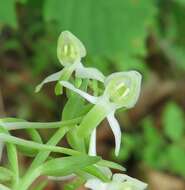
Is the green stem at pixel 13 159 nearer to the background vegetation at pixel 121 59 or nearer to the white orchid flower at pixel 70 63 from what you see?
the white orchid flower at pixel 70 63

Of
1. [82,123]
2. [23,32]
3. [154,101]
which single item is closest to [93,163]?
[82,123]

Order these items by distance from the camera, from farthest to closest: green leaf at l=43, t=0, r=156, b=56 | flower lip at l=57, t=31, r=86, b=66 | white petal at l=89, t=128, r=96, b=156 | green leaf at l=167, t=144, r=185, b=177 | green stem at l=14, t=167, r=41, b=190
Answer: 1. green leaf at l=167, t=144, r=185, b=177
2. green leaf at l=43, t=0, r=156, b=56
3. flower lip at l=57, t=31, r=86, b=66
4. white petal at l=89, t=128, r=96, b=156
5. green stem at l=14, t=167, r=41, b=190

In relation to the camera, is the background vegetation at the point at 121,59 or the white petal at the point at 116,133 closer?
the white petal at the point at 116,133

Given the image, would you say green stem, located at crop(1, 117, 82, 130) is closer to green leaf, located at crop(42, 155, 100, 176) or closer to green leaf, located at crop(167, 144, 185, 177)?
green leaf, located at crop(42, 155, 100, 176)

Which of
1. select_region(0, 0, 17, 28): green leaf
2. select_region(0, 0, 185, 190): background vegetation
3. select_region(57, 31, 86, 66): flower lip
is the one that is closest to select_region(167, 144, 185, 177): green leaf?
select_region(0, 0, 185, 190): background vegetation

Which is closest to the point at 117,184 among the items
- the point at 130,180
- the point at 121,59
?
the point at 130,180

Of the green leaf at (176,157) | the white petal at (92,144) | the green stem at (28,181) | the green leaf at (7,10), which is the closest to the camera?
the green stem at (28,181)

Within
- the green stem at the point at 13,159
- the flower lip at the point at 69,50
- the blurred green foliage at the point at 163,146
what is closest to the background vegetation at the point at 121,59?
the blurred green foliage at the point at 163,146
